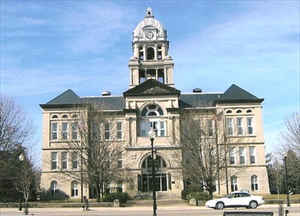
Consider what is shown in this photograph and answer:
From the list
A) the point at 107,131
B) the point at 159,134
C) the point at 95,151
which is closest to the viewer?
the point at 95,151

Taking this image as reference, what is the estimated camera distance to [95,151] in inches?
1906

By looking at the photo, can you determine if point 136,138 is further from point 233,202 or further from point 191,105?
point 233,202

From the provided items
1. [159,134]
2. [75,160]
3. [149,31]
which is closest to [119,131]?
[159,134]

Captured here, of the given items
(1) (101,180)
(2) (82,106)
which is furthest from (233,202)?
(2) (82,106)

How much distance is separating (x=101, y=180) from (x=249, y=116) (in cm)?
2529

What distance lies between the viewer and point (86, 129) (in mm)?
50031

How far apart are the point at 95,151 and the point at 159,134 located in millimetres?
13114

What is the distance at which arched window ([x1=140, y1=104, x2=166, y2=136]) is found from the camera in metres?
59.0

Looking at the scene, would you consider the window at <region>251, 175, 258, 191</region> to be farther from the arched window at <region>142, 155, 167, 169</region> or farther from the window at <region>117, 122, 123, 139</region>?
the window at <region>117, 122, 123, 139</region>

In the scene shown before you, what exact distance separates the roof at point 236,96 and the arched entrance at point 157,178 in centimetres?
1317

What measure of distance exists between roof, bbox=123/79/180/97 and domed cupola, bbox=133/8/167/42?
10339mm

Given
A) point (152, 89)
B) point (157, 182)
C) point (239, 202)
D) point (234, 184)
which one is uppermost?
point (152, 89)

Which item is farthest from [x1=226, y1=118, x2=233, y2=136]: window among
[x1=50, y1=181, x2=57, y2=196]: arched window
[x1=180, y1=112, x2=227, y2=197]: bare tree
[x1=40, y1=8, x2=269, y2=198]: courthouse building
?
[x1=50, y1=181, x2=57, y2=196]: arched window

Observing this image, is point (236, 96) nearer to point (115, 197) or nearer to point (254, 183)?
point (254, 183)
